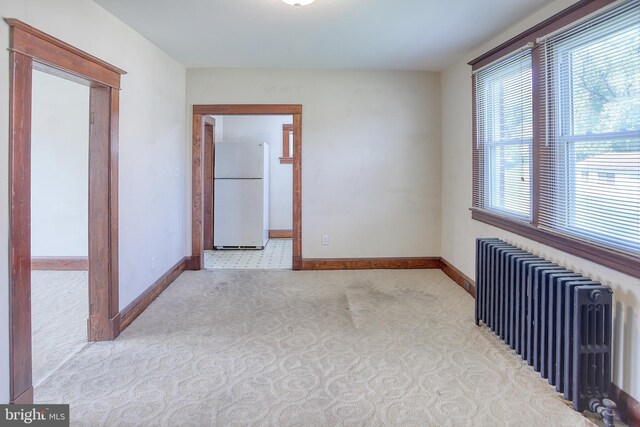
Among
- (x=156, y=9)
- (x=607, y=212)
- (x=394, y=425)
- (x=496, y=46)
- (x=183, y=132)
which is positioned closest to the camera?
(x=394, y=425)

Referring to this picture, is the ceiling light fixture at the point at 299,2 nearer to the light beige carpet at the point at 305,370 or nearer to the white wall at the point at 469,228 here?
the white wall at the point at 469,228

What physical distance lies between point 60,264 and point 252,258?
2.40 meters

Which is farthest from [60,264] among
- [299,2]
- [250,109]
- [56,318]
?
[299,2]

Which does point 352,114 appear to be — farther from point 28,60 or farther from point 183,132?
point 28,60

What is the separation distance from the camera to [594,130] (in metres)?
2.25

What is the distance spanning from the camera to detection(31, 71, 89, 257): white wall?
15.5 ft

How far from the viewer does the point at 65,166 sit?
482 cm

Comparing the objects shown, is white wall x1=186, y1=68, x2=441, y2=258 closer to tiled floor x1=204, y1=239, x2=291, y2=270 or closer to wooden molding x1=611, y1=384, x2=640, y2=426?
tiled floor x1=204, y1=239, x2=291, y2=270

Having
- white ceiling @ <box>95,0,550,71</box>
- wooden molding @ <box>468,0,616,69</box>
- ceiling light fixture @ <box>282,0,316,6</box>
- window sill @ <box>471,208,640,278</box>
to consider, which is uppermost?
white ceiling @ <box>95,0,550,71</box>

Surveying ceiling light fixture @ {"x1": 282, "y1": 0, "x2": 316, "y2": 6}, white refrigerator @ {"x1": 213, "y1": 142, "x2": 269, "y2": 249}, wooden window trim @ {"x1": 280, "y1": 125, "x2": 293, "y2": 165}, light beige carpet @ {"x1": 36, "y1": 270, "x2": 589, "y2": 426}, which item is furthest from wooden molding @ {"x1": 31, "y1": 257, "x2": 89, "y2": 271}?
ceiling light fixture @ {"x1": 282, "y1": 0, "x2": 316, "y2": 6}

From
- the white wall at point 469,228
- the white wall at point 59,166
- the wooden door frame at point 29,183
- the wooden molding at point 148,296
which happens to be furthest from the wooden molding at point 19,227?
the white wall at point 469,228

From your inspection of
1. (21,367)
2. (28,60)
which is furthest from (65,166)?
(21,367)

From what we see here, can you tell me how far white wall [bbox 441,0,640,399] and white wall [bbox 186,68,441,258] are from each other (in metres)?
0.24

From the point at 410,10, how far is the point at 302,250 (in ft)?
9.75
